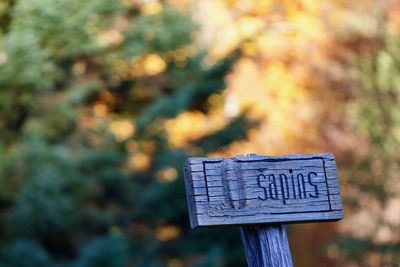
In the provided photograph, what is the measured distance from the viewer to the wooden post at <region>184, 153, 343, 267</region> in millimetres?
1617

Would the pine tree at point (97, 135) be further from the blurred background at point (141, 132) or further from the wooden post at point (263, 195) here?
the wooden post at point (263, 195)

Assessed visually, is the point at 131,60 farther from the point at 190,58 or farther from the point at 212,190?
the point at 212,190

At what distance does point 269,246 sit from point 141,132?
4.88m

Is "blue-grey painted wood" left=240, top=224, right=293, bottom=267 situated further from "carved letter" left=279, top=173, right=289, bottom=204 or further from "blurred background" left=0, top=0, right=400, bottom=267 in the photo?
"blurred background" left=0, top=0, right=400, bottom=267

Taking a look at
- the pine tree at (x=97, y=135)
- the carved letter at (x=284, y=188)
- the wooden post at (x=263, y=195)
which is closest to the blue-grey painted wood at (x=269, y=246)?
the wooden post at (x=263, y=195)

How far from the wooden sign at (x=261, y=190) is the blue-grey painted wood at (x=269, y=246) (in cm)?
7

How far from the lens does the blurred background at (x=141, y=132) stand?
5.13 metres

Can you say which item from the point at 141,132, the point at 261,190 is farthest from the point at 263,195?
the point at 141,132

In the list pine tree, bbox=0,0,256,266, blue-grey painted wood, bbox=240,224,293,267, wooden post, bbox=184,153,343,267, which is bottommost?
blue-grey painted wood, bbox=240,224,293,267

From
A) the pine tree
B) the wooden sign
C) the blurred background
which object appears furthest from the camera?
the blurred background

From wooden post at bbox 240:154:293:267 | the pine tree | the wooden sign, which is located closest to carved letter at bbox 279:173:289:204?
the wooden sign

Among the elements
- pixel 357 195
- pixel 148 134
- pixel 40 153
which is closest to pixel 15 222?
pixel 40 153

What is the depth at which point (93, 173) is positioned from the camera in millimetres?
6258

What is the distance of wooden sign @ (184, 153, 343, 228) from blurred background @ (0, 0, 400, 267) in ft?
10.2
